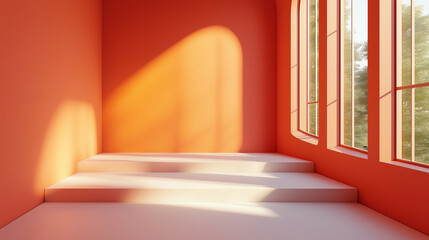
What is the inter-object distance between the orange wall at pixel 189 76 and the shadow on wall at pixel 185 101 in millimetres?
18

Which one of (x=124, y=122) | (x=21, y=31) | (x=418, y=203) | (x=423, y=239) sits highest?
(x=21, y=31)

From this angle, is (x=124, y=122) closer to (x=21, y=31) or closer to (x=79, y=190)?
(x=79, y=190)

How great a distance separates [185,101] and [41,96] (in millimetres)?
2682

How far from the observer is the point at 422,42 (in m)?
19.2

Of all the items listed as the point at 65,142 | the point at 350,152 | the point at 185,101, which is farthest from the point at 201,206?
the point at 185,101

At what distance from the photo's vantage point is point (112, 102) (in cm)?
555

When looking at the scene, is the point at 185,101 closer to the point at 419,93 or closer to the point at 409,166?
the point at 409,166

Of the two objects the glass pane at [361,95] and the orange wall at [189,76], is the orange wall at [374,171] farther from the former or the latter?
the glass pane at [361,95]

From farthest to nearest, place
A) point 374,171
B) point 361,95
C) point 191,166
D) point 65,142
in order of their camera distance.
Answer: point 361,95
point 191,166
point 65,142
point 374,171

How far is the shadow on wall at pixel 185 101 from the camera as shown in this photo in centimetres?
555

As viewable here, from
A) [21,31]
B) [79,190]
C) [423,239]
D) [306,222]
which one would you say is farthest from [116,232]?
[423,239]

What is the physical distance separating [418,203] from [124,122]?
15.0 feet

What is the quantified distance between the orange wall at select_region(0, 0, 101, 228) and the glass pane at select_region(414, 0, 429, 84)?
728 inches

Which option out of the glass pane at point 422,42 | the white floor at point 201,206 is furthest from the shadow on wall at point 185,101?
the glass pane at point 422,42
